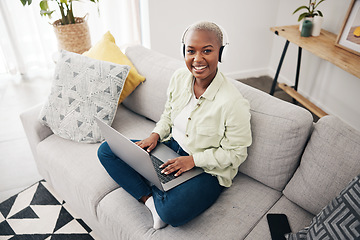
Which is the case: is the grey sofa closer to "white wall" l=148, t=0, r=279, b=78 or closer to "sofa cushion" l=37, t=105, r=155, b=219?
"sofa cushion" l=37, t=105, r=155, b=219

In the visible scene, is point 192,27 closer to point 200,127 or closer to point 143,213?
point 200,127

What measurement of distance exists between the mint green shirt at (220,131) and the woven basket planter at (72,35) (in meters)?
1.33

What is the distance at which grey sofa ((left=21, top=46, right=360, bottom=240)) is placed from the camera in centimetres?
111

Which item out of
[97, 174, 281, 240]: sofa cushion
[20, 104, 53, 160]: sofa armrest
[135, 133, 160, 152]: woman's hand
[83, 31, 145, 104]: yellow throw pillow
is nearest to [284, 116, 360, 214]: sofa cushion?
[97, 174, 281, 240]: sofa cushion

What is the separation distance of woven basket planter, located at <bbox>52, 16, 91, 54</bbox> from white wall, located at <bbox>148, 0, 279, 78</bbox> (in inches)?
24.6

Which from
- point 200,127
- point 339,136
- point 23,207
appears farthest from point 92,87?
point 339,136

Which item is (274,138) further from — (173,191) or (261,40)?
(261,40)

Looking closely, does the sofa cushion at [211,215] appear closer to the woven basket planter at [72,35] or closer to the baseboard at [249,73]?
the woven basket planter at [72,35]

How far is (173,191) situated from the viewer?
115cm

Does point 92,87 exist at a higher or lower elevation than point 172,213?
higher

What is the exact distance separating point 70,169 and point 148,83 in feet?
1.98

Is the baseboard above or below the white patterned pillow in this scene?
below

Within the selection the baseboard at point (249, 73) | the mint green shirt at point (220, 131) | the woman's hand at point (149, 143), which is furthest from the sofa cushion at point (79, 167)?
the baseboard at point (249, 73)

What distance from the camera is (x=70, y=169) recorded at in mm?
1437
